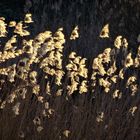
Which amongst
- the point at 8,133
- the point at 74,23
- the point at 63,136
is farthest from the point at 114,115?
the point at 74,23

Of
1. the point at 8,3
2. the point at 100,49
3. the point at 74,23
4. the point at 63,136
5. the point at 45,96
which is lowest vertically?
the point at 63,136

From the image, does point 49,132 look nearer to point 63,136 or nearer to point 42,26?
point 63,136

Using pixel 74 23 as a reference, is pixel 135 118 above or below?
below

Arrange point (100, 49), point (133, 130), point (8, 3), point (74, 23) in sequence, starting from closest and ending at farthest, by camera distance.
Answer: point (133, 130) < point (100, 49) < point (74, 23) < point (8, 3)

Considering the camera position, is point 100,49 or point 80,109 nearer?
point 80,109

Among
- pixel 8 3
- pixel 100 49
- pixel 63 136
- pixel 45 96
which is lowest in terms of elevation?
pixel 63 136

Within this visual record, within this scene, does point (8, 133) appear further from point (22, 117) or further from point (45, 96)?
point (45, 96)

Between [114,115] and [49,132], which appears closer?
[49,132]

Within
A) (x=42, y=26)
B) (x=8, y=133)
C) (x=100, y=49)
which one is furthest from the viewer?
(x=42, y=26)

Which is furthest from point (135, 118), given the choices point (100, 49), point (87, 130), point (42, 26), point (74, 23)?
point (74, 23)
